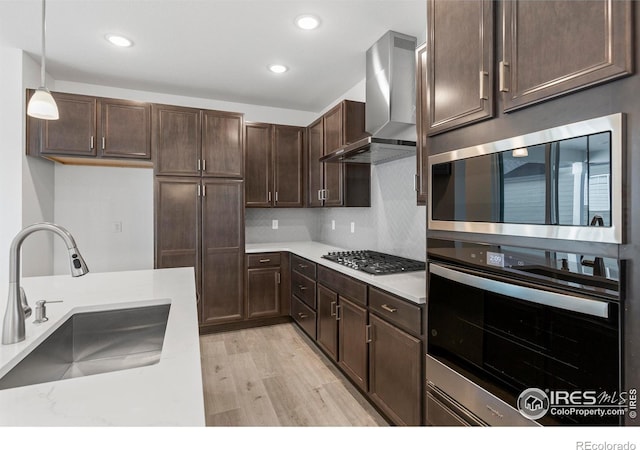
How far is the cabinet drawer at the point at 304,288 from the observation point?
2.98 meters

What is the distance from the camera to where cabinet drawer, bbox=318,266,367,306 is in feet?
6.97

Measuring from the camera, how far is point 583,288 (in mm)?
873

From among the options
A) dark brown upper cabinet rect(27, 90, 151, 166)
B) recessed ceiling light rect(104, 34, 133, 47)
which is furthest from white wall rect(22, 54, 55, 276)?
recessed ceiling light rect(104, 34, 133, 47)

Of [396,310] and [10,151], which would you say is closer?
[396,310]

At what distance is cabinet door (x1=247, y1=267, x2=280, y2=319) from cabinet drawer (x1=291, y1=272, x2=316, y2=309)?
23cm

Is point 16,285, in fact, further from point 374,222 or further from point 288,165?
point 288,165

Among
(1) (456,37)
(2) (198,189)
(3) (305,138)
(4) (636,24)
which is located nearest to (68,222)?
(2) (198,189)

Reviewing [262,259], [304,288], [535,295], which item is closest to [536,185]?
[535,295]

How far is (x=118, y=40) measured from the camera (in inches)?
100

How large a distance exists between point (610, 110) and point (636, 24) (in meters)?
0.20

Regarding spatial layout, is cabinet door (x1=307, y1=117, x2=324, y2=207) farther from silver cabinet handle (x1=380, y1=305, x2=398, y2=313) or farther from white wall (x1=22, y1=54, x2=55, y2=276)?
white wall (x1=22, y1=54, x2=55, y2=276)

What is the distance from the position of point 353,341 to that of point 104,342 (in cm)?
154

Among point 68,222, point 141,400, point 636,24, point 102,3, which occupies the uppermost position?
point 102,3

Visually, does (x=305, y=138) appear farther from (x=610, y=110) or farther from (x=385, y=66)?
(x=610, y=110)
